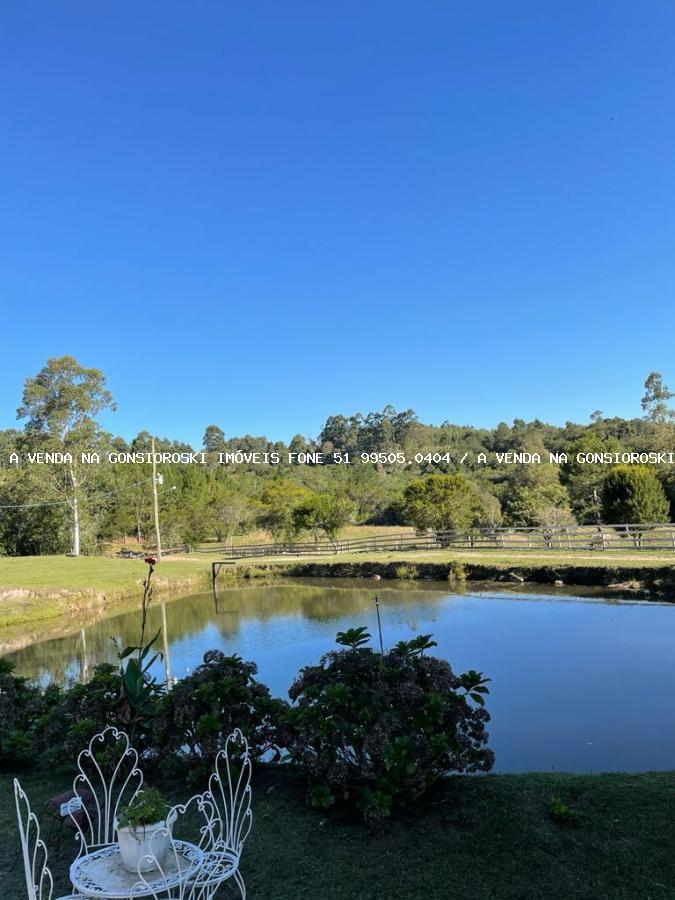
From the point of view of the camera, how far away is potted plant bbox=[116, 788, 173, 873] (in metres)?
2.71

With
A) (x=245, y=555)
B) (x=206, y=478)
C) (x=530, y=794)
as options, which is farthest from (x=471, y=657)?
(x=206, y=478)

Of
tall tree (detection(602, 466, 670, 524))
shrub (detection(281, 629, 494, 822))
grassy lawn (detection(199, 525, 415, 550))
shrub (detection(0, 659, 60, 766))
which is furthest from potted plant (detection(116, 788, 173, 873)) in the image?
grassy lawn (detection(199, 525, 415, 550))

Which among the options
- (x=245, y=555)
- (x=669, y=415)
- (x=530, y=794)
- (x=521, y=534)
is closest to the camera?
(x=530, y=794)

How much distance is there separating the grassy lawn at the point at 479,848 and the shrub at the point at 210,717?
52 cm

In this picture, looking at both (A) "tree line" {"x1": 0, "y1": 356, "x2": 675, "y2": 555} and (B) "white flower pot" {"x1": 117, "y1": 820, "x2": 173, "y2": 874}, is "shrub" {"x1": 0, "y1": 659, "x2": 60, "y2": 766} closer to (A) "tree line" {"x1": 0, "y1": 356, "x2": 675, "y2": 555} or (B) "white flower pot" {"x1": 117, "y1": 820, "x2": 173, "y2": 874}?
(B) "white flower pot" {"x1": 117, "y1": 820, "x2": 173, "y2": 874}

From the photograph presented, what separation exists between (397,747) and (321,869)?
82 centimetres

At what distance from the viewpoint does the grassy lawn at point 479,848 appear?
11.1ft

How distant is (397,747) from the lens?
158 inches

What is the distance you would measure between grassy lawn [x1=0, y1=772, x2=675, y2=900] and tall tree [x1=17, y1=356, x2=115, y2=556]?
106 feet

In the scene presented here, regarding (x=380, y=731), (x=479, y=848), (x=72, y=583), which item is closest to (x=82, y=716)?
(x=380, y=731)

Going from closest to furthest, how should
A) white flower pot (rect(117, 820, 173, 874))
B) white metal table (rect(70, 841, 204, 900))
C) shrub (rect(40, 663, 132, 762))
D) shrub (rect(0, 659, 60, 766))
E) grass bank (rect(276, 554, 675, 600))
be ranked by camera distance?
1. white metal table (rect(70, 841, 204, 900))
2. white flower pot (rect(117, 820, 173, 874))
3. shrub (rect(40, 663, 132, 762))
4. shrub (rect(0, 659, 60, 766))
5. grass bank (rect(276, 554, 675, 600))

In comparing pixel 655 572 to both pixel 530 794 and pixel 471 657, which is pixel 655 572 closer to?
pixel 471 657

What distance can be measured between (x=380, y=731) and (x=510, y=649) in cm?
840

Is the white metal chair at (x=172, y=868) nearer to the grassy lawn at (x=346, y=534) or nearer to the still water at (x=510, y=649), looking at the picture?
the still water at (x=510, y=649)
